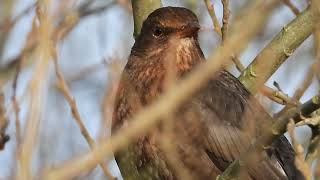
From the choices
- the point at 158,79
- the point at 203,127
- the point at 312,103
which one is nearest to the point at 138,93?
the point at 158,79

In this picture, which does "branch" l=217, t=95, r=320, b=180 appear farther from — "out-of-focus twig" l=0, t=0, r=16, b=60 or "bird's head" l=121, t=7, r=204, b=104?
"out-of-focus twig" l=0, t=0, r=16, b=60

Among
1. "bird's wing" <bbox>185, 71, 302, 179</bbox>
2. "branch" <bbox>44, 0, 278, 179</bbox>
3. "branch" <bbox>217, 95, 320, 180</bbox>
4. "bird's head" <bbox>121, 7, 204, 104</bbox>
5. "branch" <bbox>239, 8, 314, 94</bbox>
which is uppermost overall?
"branch" <bbox>44, 0, 278, 179</bbox>

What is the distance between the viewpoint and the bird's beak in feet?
21.6

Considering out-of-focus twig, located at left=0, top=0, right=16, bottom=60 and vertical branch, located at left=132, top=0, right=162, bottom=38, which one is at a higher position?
out-of-focus twig, located at left=0, top=0, right=16, bottom=60

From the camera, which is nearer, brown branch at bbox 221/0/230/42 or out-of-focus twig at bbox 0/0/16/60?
brown branch at bbox 221/0/230/42

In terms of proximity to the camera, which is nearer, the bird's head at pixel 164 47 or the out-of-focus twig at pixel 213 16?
the out-of-focus twig at pixel 213 16

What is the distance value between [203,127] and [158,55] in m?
0.93

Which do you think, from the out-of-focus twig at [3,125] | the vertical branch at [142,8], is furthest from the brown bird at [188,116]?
the out-of-focus twig at [3,125]

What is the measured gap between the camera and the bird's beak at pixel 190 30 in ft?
21.6

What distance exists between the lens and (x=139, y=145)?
6309 millimetres

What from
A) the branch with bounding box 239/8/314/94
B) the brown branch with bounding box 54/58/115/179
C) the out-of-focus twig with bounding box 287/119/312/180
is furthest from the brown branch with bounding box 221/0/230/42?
the out-of-focus twig with bounding box 287/119/312/180

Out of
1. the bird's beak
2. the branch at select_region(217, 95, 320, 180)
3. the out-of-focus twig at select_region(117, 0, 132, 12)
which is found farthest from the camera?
the out-of-focus twig at select_region(117, 0, 132, 12)

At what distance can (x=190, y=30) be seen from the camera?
6605mm

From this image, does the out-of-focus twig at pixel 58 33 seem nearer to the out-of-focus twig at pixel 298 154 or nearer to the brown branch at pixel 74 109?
the brown branch at pixel 74 109
